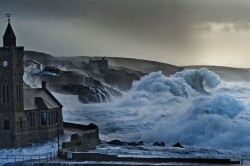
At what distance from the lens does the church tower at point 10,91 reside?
49156mm

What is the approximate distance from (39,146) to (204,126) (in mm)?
13942

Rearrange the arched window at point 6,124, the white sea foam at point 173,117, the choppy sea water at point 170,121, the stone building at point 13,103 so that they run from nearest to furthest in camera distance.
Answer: the stone building at point 13,103 → the arched window at point 6,124 → the choppy sea water at point 170,121 → the white sea foam at point 173,117

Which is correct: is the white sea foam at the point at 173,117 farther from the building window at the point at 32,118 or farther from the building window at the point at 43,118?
the building window at the point at 32,118

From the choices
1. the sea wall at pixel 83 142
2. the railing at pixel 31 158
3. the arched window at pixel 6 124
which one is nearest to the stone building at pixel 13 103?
the arched window at pixel 6 124

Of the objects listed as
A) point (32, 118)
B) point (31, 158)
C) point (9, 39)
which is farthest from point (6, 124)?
point (31, 158)

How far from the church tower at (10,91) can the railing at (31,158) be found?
174 inches

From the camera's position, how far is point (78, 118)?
254 feet

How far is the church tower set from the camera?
49.2 m

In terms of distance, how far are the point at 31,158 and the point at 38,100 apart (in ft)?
32.8

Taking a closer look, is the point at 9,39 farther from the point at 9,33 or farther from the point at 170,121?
the point at 170,121

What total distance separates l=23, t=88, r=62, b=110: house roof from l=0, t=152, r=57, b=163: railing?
7122mm

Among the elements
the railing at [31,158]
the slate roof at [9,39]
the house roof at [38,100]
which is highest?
the slate roof at [9,39]

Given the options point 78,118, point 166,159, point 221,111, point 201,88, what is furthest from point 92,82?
point 166,159

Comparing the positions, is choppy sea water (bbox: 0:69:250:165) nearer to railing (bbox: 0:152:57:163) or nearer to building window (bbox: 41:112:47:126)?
railing (bbox: 0:152:57:163)
